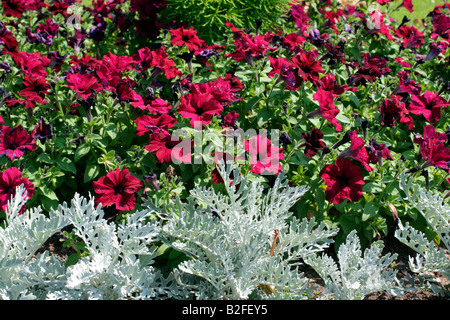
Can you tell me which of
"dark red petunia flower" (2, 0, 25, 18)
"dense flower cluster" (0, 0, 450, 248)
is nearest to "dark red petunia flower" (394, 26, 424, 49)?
"dense flower cluster" (0, 0, 450, 248)

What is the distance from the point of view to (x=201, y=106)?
2.62 meters

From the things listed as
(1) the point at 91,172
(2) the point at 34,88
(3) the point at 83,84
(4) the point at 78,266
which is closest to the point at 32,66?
(2) the point at 34,88

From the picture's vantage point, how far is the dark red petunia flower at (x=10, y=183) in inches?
99.3

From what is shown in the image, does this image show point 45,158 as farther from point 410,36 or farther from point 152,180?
point 410,36

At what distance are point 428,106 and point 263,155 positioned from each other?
3.84 ft

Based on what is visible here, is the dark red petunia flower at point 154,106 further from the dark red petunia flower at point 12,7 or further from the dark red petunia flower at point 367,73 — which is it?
the dark red petunia flower at point 12,7

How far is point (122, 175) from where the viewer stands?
249 cm

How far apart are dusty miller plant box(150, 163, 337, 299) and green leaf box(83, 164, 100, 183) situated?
589 millimetres

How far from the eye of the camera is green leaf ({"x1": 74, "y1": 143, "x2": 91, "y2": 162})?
8.97ft

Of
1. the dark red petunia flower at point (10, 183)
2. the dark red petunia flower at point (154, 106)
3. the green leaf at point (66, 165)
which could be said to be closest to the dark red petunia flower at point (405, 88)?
the dark red petunia flower at point (154, 106)

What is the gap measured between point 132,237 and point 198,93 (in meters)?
0.89

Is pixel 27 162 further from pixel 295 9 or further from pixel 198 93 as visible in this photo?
pixel 295 9
